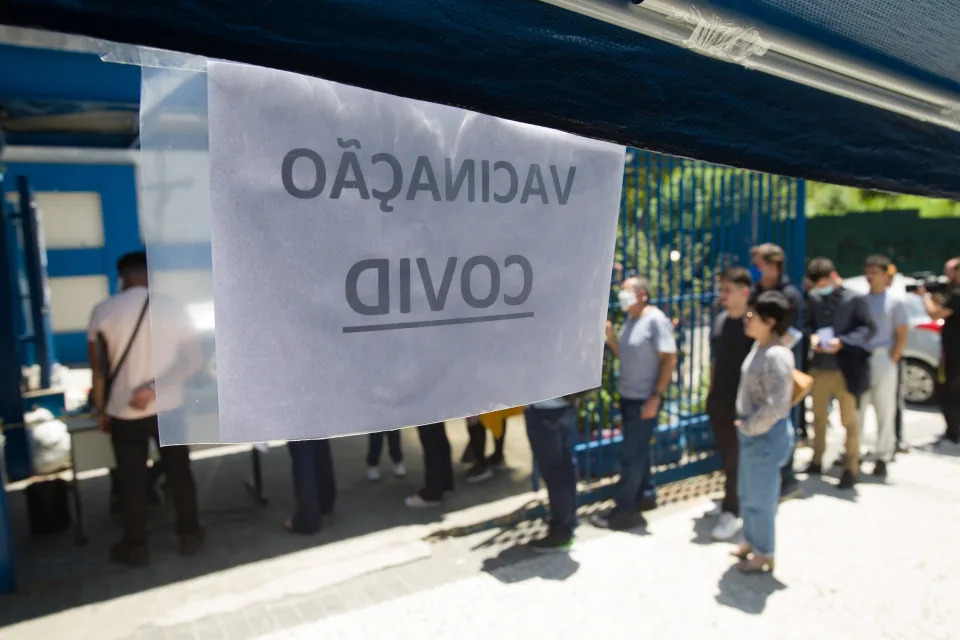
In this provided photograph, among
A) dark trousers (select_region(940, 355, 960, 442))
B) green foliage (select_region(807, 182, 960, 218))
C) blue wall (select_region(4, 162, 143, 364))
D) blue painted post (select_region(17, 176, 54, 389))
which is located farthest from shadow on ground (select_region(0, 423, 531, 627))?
green foliage (select_region(807, 182, 960, 218))

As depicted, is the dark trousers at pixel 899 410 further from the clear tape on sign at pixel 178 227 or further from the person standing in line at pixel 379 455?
the clear tape on sign at pixel 178 227

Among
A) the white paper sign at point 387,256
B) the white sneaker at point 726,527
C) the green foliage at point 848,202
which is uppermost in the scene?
the green foliage at point 848,202

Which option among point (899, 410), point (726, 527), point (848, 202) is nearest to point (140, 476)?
point (726, 527)

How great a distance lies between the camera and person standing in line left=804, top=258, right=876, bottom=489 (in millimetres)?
5746

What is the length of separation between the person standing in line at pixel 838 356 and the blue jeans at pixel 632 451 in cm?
201

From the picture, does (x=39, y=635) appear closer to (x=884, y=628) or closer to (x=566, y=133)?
(x=566, y=133)

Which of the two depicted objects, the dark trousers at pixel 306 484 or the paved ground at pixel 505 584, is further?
the dark trousers at pixel 306 484

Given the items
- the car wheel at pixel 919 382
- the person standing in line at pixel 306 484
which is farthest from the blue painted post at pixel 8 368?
the car wheel at pixel 919 382

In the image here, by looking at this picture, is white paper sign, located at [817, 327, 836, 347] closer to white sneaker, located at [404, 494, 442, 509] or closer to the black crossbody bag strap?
white sneaker, located at [404, 494, 442, 509]

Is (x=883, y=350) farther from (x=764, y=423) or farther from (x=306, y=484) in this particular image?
(x=306, y=484)

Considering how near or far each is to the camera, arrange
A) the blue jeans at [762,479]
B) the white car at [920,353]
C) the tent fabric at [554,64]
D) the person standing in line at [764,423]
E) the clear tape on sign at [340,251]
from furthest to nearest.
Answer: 1. the white car at [920,353]
2. the blue jeans at [762,479]
3. the person standing in line at [764,423]
4. the clear tape on sign at [340,251]
5. the tent fabric at [554,64]

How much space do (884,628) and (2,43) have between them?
245 inches

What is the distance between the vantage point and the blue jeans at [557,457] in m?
4.56

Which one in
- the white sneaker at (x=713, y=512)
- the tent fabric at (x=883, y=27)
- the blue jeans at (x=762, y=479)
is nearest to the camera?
the tent fabric at (x=883, y=27)
